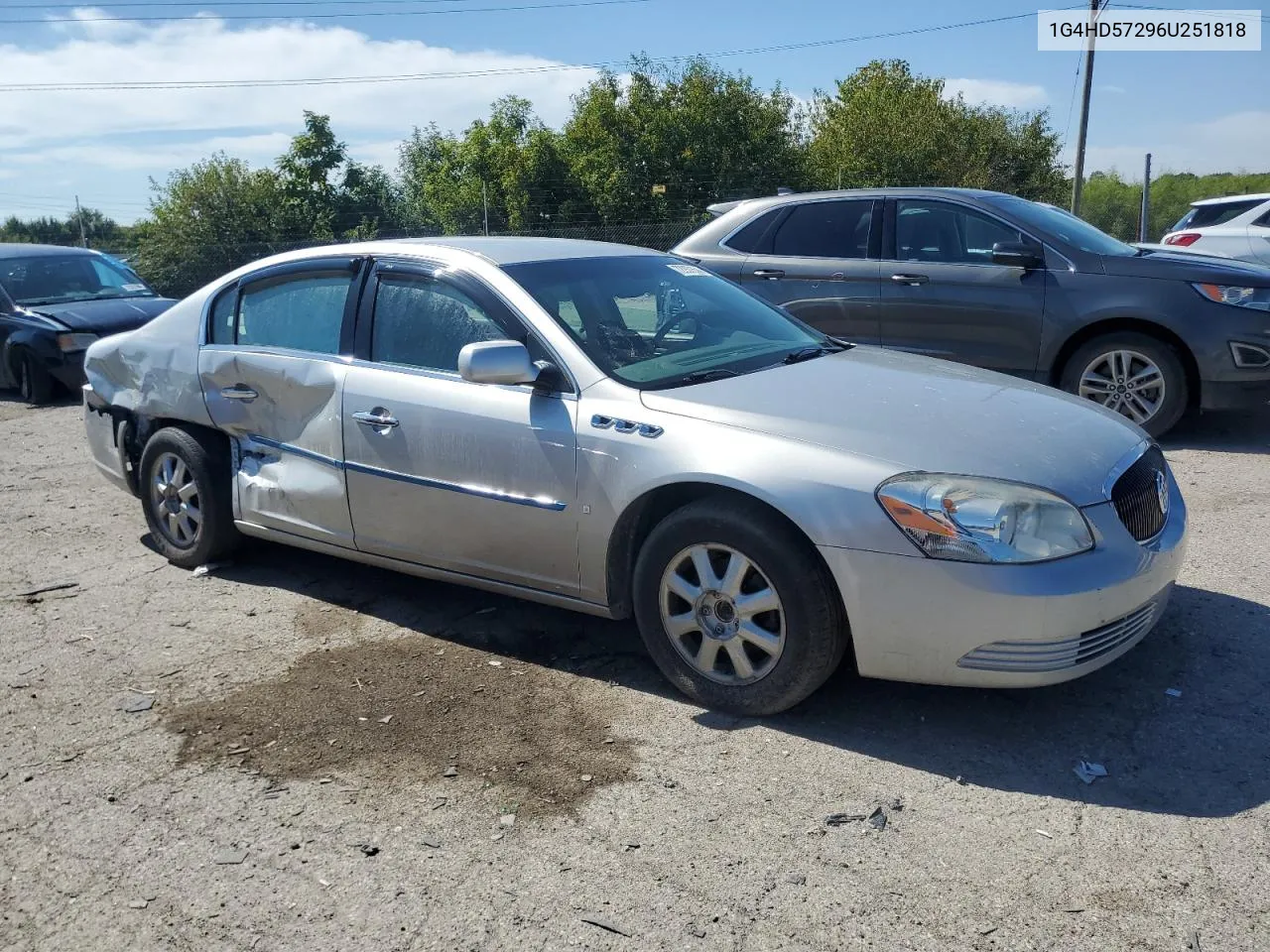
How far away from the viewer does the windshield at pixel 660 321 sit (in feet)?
14.1

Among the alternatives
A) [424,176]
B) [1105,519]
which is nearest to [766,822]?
[1105,519]

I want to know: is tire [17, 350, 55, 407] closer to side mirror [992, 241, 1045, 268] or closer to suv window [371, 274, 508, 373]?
suv window [371, 274, 508, 373]

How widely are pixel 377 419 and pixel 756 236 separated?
4.95m

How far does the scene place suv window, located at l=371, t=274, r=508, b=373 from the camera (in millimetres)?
4508

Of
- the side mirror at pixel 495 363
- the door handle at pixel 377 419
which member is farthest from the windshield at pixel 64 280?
the side mirror at pixel 495 363

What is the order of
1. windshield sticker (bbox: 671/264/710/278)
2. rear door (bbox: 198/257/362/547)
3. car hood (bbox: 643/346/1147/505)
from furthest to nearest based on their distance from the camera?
windshield sticker (bbox: 671/264/710/278), rear door (bbox: 198/257/362/547), car hood (bbox: 643/346/1147/505)

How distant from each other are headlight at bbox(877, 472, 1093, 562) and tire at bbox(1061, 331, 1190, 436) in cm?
455

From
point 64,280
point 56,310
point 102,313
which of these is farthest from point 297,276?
point 64,280

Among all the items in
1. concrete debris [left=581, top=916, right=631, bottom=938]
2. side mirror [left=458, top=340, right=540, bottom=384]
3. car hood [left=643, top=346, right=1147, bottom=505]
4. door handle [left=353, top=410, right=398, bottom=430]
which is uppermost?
side mirror [left=458, top=340, right=540, bottom=384]

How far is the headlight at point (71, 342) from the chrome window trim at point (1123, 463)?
34.3 ft

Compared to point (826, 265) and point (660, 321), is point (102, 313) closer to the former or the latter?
point (826, 265)

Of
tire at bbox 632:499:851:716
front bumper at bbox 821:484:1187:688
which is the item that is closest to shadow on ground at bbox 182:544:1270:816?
tire at bbox 632:499:851:716

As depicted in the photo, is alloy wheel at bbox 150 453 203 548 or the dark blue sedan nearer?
alloy wheel at bbox 150 453 203 548

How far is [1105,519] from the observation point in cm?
355
